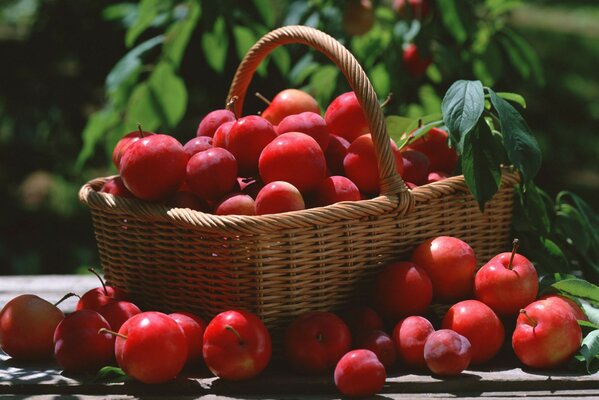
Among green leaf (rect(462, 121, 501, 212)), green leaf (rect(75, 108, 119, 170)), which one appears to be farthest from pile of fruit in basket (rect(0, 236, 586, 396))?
green leaf (rect(75, 108, 119, 170))

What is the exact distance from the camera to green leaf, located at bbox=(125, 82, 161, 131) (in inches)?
103

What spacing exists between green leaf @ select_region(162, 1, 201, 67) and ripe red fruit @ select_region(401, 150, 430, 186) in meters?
1.05

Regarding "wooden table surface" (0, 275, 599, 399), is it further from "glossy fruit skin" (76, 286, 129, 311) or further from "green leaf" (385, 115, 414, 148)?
"green leaf" (385, 115, 414, 148)

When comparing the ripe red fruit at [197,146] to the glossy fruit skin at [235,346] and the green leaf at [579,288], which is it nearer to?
the glossy fruit skin at [235,346]

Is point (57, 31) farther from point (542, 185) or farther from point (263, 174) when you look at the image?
point (542, 185)

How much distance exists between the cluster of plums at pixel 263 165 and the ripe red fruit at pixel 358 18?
0.92 m

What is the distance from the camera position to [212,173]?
1620mm

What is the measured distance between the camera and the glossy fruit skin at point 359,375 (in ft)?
4.59

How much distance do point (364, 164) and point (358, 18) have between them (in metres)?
1.13

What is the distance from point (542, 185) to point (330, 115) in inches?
134

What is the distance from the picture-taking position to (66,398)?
146cm

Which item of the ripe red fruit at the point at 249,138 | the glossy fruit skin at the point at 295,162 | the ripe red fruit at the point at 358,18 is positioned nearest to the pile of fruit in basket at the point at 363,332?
the glossy fruit skin at the point at 295,162

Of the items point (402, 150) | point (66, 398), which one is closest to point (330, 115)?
point (402, 150)

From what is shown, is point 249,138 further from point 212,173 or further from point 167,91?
point 167,91
